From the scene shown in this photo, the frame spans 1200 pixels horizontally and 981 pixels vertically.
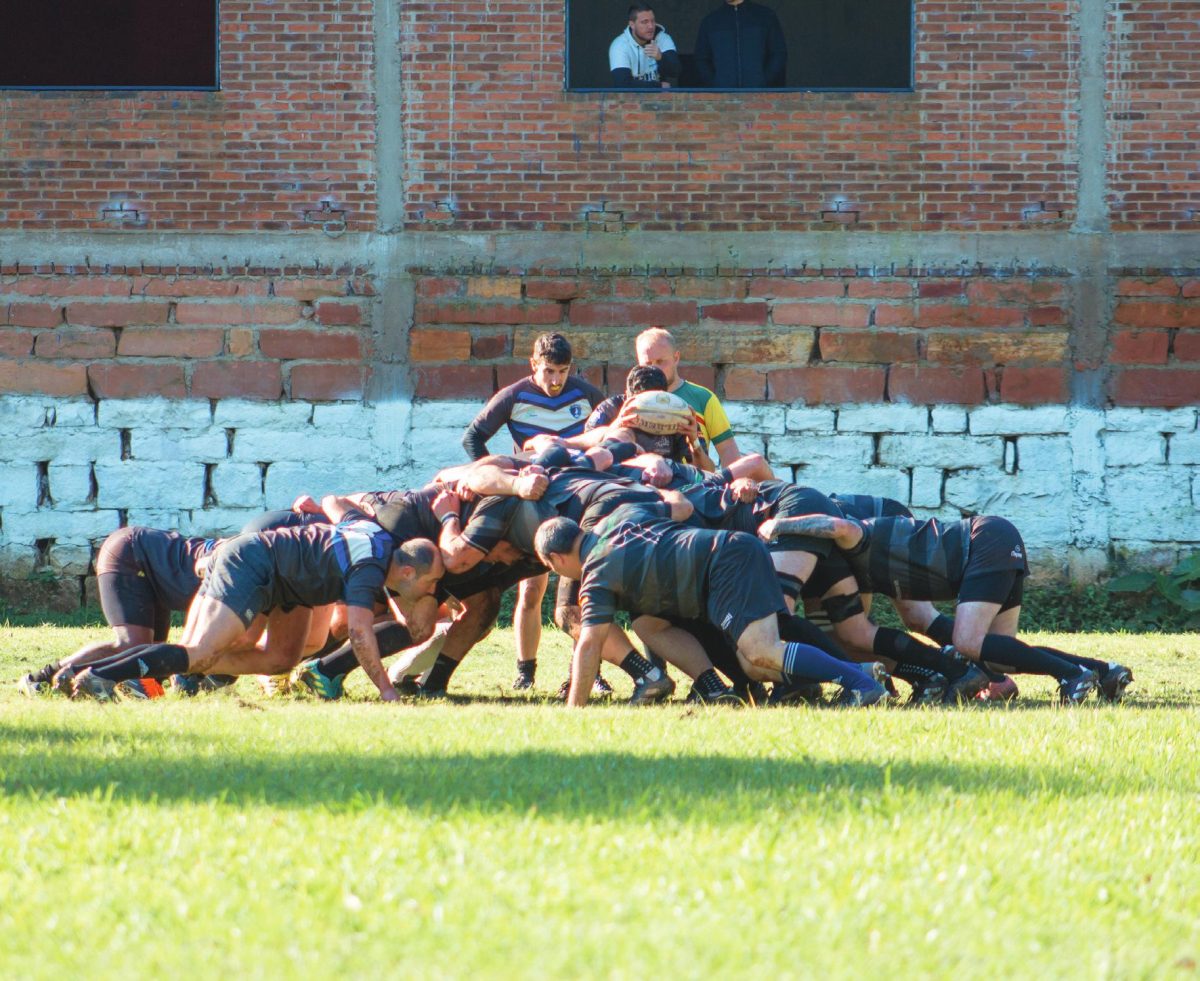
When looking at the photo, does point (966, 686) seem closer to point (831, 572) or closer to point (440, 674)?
point (831, 572)

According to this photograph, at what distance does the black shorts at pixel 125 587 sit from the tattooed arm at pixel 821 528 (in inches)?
127

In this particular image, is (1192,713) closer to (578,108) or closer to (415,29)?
(578,108)

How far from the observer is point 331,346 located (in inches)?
488

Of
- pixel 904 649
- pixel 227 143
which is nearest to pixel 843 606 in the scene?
pixel 904 649

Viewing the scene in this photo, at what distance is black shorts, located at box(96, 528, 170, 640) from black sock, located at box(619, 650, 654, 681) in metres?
2.45

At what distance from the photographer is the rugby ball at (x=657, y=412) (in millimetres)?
8664

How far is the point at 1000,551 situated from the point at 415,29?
6821 millimetres

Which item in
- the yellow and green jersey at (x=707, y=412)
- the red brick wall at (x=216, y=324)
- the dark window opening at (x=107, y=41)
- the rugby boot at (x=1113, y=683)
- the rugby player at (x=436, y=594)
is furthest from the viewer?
the dark window opening at (x=107, y=41)

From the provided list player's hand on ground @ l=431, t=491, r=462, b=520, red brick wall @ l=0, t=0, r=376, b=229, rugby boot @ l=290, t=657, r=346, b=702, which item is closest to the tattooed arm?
player's hand on ground @ l=431, t=491, r=462, b=520

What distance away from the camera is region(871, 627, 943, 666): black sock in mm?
7951

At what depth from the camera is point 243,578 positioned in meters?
7.65

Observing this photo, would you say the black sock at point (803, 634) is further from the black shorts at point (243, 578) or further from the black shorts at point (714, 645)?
the black shorts at point (243, 578)

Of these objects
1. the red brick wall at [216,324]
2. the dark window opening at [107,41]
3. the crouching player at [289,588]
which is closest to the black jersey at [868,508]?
the crouching player at [289,588]

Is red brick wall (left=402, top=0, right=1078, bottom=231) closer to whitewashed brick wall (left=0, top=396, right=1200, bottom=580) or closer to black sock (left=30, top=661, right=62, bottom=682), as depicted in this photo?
whitewashed brick wall (left=0, top=396, right=1200, bottom=580)
